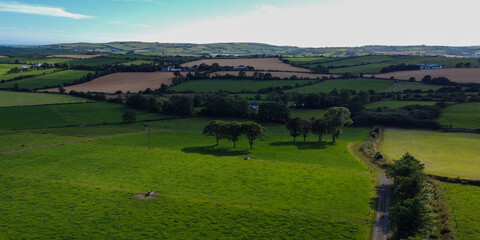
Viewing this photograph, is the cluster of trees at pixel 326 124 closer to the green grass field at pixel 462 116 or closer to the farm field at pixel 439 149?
the farm field at pixel 439 149

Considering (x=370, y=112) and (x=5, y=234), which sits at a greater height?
(x=370, y=112)

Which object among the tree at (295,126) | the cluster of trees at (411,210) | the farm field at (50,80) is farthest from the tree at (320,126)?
the farm field at (50,80)


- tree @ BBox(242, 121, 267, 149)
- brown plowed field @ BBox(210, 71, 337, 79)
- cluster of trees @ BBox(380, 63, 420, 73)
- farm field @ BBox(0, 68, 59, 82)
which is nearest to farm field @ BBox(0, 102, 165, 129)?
tree @ BBox(242, 121, 267, 149)

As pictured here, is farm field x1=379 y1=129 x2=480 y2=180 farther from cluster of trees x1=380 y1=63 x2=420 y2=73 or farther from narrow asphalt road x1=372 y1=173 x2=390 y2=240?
cluster of trees x1=380 y1=63 x2=420 y2=73

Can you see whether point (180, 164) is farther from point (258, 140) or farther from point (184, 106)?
point (184, 106)

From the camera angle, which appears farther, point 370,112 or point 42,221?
point 370,112

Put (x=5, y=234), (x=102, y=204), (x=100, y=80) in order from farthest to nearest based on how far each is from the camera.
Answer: (x=100, y=80), (x=102, y=204), (x=5, y=234)

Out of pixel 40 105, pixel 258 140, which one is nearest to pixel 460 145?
pixel 258 140
